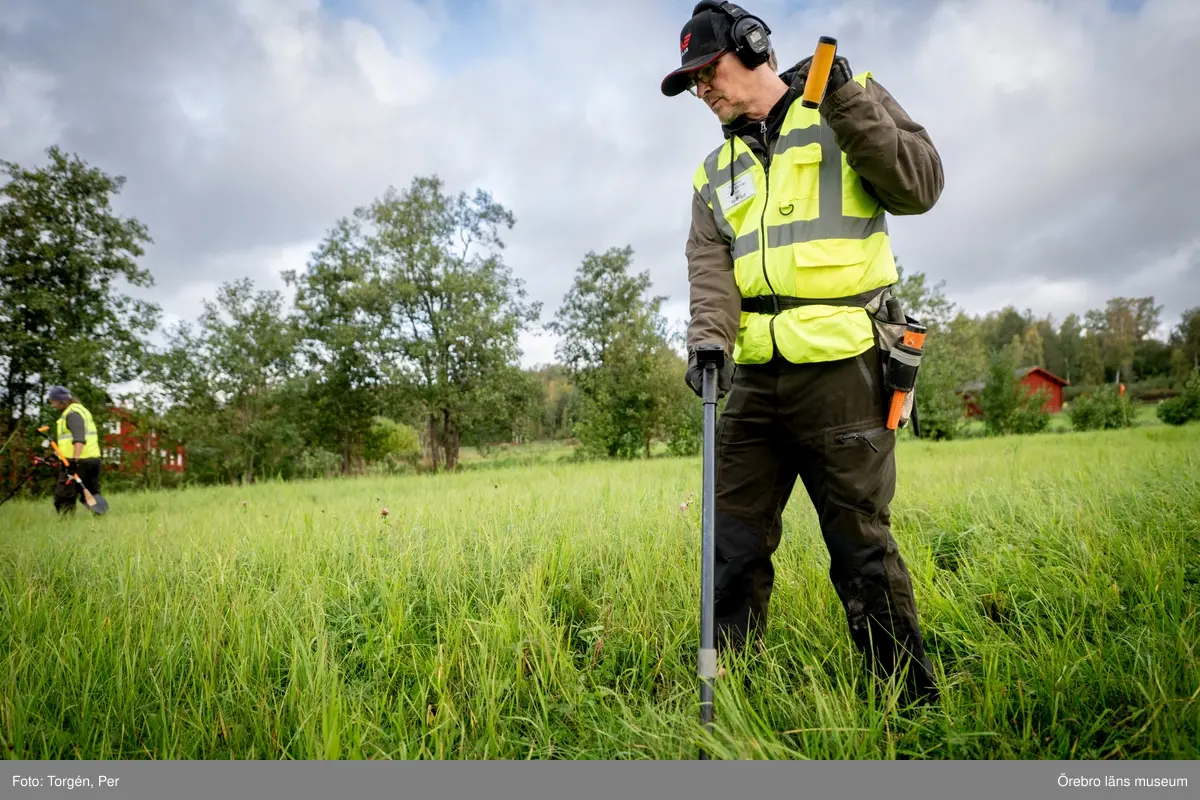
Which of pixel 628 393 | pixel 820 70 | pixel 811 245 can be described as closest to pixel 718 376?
pixel 811 245

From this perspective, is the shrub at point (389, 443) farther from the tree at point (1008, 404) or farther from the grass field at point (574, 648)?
the tree at point (1008, 404)

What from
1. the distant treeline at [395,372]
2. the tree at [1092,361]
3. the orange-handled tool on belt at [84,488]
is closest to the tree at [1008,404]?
the distant treeline at [395,372]

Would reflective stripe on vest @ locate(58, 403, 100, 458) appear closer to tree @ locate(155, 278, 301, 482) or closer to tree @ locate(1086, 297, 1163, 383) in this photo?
tree @ locate(155, 278, 301, 482)

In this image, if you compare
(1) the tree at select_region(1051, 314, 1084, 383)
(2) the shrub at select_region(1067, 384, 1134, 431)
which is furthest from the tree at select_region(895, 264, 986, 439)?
(1) the tree at select_region(1051, 314, 1084, 383)

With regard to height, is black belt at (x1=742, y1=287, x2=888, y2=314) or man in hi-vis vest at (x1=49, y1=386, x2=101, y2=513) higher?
black belt at (x1=742, y1=287, x2=888, y2=314)

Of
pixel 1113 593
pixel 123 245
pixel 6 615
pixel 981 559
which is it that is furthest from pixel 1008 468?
pixel 123 245

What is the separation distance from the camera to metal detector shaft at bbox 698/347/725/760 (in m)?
1.61

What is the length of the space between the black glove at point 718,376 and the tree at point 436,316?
19.7 metres

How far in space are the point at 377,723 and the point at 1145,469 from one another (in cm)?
749

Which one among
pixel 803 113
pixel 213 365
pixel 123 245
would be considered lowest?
pixel 803 113

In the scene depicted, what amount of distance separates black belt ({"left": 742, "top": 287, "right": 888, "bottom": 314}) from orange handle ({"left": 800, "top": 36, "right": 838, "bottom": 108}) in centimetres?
65

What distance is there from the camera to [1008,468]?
692 centimetres
